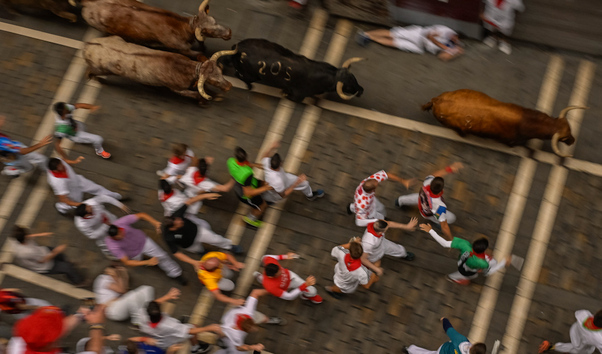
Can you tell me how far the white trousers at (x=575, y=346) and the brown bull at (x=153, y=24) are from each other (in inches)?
317

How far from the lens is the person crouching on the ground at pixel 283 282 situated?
764cm

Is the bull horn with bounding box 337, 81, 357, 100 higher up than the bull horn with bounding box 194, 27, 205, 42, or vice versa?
the bull horn with bounding box 194, 27, 205, 42

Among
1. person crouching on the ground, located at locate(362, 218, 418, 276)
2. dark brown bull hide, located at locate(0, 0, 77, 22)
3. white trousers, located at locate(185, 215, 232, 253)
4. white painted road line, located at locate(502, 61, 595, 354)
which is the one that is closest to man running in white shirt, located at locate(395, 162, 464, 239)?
person crouching on the ground, located at locate(362, 218, 418, 276)

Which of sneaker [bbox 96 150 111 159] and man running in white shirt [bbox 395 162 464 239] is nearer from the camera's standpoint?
man running in white shirt [bbox 395 162 464 239]

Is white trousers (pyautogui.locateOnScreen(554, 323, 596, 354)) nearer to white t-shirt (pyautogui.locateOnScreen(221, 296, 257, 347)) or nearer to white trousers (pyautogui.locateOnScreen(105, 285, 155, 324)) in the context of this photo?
white t-shirt (pyautogui.locateOnScreen(221, 296, 257, 347))

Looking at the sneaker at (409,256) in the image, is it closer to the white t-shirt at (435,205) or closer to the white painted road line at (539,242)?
the white t-shirt at (435,205)

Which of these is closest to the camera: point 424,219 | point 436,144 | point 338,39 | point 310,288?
point 310,288

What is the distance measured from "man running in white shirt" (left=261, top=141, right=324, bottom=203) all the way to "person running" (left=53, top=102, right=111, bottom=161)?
3.41 meters

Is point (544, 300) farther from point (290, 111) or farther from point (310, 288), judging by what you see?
point (290, 111)

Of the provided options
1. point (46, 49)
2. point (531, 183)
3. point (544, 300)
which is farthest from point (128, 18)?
point (544, 300)

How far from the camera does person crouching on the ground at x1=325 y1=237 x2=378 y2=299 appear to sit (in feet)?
25.4

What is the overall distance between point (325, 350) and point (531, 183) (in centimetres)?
482

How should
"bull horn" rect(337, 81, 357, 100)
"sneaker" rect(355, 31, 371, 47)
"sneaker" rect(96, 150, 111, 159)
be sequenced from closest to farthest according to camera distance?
1. "bull horn" rect(337, 81, 357, 100)
2. "sneaker" rect(96, 150, 111, 159)
3. "sneaker" rect(355, 31, 371, 47)

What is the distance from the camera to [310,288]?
874 centimetres
